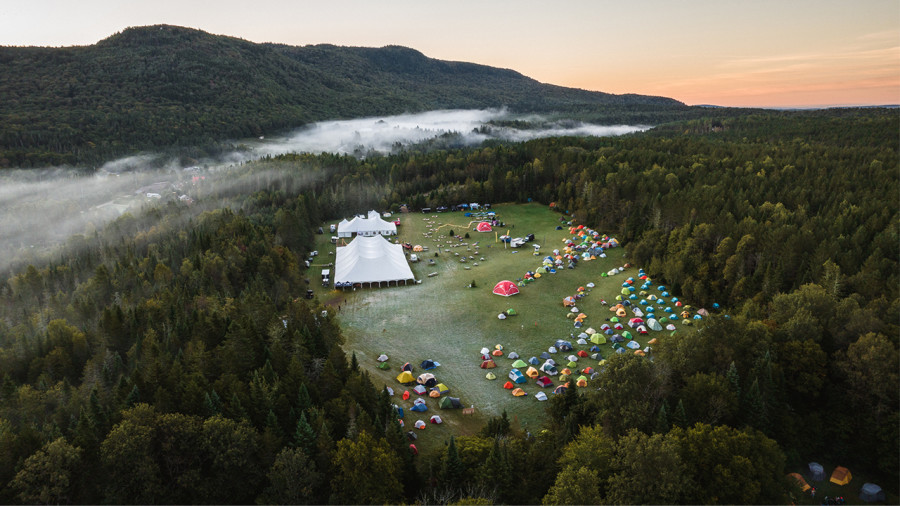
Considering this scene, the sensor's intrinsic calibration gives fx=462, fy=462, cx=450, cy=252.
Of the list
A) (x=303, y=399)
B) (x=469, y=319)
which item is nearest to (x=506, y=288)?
(x=469, y=319)

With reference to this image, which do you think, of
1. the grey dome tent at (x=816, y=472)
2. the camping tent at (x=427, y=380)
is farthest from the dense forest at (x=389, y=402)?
the camping tent at (x=427, y=380)

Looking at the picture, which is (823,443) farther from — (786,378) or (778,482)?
(778,482)

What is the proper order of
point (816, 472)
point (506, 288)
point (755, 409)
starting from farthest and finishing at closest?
point (506, 288) < point (816, 472) < point (755, 409)

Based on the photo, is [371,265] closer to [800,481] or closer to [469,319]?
[469,319]

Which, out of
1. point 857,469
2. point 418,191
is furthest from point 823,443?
point 418,191

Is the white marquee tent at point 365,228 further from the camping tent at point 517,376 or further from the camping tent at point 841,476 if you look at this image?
the camping tent at point 841,476

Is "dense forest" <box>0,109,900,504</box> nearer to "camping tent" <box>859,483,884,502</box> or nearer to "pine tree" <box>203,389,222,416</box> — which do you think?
"pine tree" <box>203,389,222,416</box>
